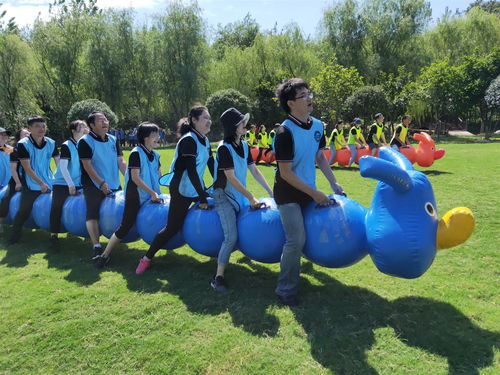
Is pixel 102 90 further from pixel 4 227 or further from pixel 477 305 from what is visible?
pixel 477 305

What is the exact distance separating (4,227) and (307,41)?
120ft

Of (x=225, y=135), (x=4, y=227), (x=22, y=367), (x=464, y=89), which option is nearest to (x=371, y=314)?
(x=225, y=135)

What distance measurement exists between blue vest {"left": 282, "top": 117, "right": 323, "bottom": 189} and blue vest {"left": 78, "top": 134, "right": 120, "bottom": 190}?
3.30 m

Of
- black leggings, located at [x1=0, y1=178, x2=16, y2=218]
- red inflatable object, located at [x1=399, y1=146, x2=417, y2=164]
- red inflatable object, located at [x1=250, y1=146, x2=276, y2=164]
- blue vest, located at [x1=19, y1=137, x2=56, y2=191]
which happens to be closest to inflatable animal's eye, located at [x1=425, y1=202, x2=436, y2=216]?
blue vest, located at [x1=19, y1=137, x2=56, y2=191]

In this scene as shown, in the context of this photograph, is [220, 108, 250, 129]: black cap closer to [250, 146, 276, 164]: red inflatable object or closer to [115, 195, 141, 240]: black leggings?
[115, 195, 141, 240]: black leggings

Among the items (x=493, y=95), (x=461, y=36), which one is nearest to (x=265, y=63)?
(x=461, y=36)

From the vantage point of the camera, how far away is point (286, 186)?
4113 millimetres

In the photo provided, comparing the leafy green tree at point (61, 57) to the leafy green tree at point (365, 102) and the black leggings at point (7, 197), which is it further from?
the black leggings at point (7, 197)

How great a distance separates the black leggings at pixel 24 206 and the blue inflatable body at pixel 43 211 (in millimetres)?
138

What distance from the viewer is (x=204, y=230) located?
489 cm

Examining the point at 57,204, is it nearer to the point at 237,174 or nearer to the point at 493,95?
the point at 237,174

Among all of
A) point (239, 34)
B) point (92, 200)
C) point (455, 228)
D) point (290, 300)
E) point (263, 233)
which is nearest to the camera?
point (455, 228)

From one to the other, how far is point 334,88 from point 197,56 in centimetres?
1463

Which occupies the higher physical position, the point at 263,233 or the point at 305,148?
the point at 305,148
